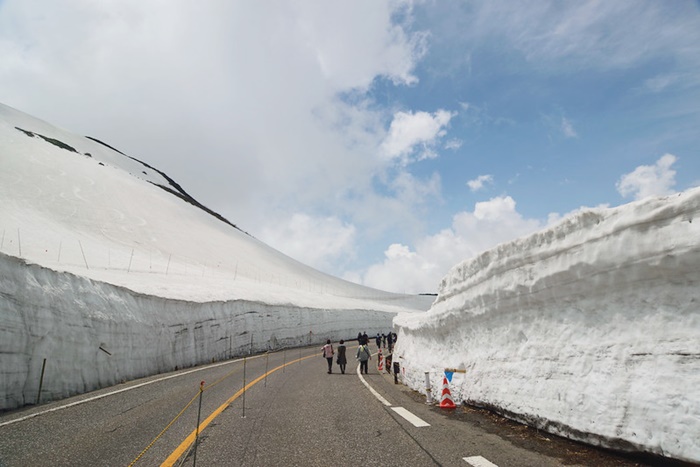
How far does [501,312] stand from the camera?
25.8ft

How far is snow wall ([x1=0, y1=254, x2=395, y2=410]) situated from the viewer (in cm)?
1055

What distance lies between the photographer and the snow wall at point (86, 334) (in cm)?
1055

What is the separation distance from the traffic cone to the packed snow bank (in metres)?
0.45

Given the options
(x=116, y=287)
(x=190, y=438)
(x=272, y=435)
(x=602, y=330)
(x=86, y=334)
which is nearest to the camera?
(x=602, y=330)

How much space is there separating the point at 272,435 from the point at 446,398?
4.11 metres

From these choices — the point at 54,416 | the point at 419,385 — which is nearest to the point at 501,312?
the point at 419,385

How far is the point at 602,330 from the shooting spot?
5.48 metres

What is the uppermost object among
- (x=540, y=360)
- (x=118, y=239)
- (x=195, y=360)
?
(x=118, y=239)

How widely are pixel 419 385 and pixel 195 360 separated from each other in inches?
602

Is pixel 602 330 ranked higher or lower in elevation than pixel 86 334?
higher

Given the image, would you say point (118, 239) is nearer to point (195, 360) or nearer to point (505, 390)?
point (195, 360)

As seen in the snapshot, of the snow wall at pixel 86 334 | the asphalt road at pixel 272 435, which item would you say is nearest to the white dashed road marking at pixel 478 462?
the asphalt road at pixel 272 435

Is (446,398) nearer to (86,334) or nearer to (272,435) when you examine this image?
(272,435)

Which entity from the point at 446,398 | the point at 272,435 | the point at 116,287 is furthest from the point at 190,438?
the point at 116,287
